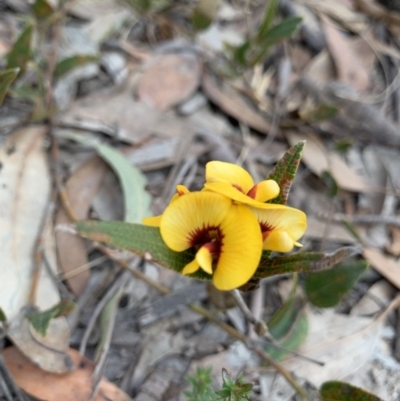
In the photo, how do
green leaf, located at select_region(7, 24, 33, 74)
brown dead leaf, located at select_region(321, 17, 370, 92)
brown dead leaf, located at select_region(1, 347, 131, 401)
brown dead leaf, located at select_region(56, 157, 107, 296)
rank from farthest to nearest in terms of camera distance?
brown dead leaf, located at select_region(321, 17, 370, 92), green leaf, located at select_region(7, 24, 33, 74), brown dead leaf, located at select_region(56, 157, 107, 296), brown dead leaf, located at select_region(1, 347, 131, 401)

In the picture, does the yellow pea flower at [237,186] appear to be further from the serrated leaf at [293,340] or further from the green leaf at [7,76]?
the green leaf at [7,76]

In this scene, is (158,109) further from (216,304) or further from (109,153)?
(216,304)

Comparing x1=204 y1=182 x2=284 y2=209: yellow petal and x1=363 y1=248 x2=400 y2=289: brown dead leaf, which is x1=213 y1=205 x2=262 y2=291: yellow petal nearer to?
x1=204 y1=182 x2=284 y2=209: yellow petal

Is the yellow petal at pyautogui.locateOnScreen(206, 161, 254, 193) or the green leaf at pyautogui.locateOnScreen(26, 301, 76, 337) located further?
the green leaf at pyautogui.locateOnScreen(26, 301, 76, 337)

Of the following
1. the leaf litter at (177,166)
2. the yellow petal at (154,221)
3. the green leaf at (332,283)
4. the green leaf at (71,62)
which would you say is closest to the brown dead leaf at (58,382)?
the leaf litter at (177,166)

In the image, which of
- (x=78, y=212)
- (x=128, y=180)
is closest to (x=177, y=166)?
(x=128, y=180)

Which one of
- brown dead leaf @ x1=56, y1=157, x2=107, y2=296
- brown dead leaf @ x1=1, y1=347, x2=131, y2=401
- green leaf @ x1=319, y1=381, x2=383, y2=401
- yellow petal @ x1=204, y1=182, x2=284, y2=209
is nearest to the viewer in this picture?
yellow petal @ x1=204, y1=182, x2=284, y2=209

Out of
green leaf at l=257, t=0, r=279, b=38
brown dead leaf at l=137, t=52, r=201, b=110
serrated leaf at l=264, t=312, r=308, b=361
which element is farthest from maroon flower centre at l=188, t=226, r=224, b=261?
green leaf at l=257, t=0, r=279, b=38
